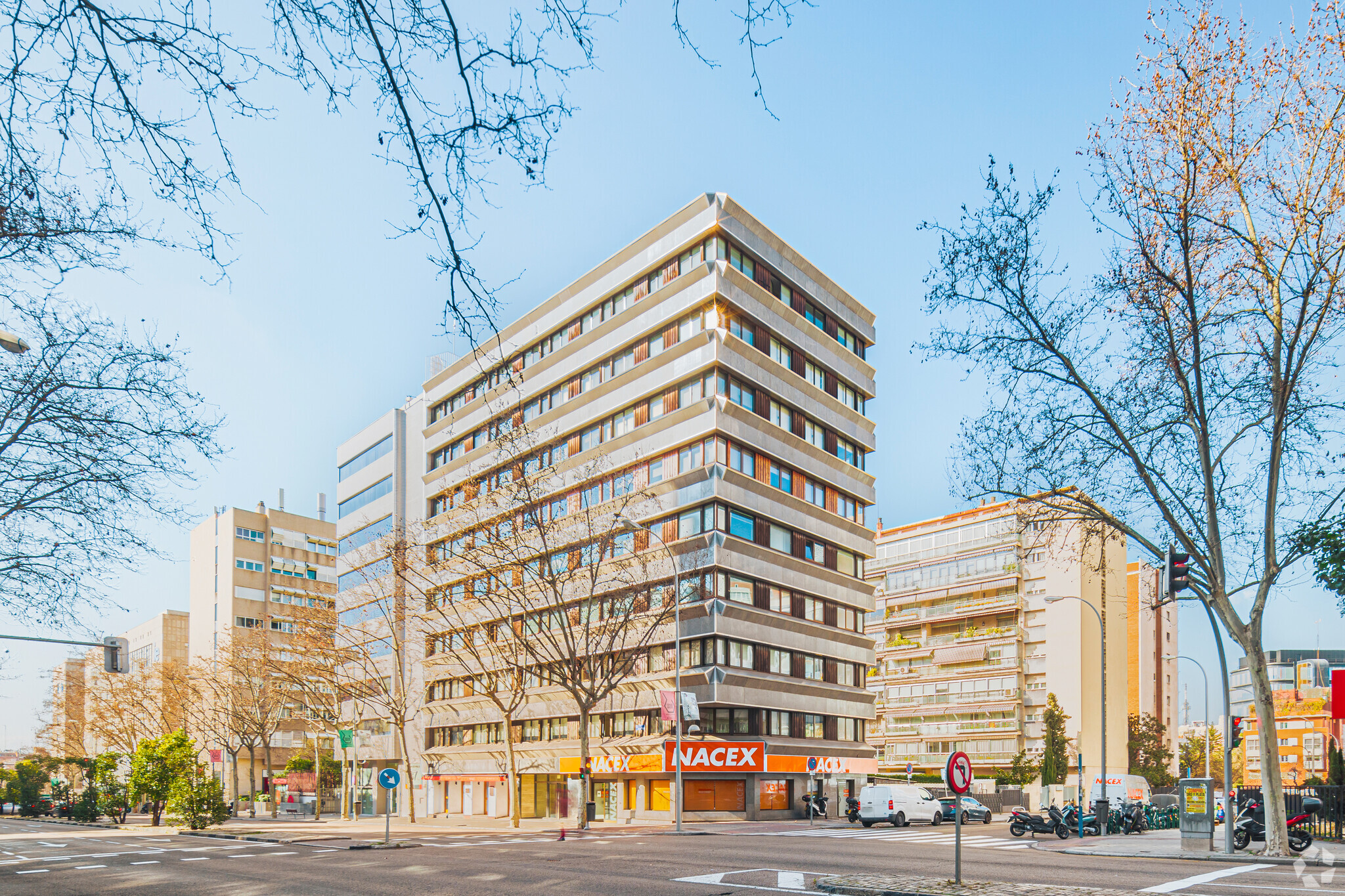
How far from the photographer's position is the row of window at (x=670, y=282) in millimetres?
50594

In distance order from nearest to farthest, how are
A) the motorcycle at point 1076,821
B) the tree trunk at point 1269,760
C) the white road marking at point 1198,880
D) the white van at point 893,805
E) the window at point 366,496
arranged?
the white road marking at point 1198,880
the tree trunk at point 1269,760
the motorcycle at point 1076,821
the white van at point 893,805
the window at point 366,496

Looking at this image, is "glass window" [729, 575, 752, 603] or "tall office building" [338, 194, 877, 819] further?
"glass window" [729, 575, 752, 603]

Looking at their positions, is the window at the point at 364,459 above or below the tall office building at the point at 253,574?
above

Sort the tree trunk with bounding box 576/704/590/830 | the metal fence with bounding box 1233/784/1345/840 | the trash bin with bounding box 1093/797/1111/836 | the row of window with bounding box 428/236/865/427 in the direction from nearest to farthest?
the metal fence with bounding box 1233/784/1345/840, the trash bin with bounding box 1093/797/1111/836, the tree trunk with bounding box 576/704/590/830, the row of window with bounding box 428/236/865/427

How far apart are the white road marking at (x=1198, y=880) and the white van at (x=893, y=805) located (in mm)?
22241

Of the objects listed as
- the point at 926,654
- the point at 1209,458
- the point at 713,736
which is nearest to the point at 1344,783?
the point at 1209,458

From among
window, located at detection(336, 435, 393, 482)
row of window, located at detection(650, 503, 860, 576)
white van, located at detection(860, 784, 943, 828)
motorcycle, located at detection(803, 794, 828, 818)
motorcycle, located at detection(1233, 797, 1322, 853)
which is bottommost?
motorcycle, located at detection(803, 794, 828, 818)

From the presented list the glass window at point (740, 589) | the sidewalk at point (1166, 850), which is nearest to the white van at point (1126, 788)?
the sidewalk at point (1166, 850)

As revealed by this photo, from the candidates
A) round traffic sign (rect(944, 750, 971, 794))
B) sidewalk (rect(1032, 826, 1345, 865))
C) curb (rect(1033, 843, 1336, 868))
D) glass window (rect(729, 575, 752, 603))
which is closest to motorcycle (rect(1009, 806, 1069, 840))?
sidewalk (rect(1032, 826, 1345, 865))

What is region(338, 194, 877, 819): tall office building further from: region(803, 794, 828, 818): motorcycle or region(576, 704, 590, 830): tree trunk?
region(803, 794, 828, 818): motorcycle

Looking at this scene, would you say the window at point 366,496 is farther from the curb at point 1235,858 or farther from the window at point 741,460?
the curb at point 1235,858

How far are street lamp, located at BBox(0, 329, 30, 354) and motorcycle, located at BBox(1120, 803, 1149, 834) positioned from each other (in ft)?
120

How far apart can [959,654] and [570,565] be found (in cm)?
5105

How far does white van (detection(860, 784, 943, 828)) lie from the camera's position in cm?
4009
